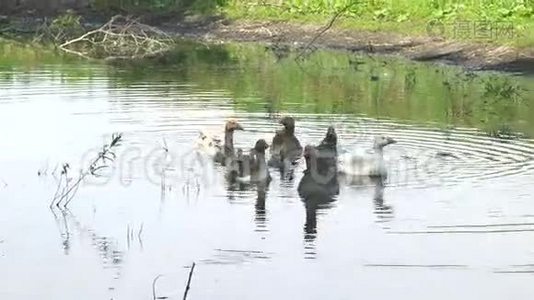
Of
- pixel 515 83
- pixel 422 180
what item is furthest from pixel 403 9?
pixel 422 180

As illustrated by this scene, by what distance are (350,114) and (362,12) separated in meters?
13.4

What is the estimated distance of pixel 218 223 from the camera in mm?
12508

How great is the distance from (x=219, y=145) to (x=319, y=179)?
2138 millimetres

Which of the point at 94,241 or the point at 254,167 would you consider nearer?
the point at 94,241

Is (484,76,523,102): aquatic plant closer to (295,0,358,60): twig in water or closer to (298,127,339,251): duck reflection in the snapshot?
(298,127,339,251): duck reflection

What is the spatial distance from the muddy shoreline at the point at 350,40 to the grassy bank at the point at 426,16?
0.95ft

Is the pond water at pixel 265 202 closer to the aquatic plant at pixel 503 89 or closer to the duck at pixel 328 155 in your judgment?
the aquatic plant at pixel 503 89

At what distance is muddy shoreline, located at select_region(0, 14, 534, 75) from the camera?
2588 centimetres

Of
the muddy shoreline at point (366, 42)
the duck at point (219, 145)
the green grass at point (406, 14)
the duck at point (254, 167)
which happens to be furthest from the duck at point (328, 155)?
the green grass at point (406, 14)

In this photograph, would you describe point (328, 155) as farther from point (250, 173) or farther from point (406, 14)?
point (406, 14)

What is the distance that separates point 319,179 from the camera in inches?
568

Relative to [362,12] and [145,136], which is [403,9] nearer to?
[362,12]

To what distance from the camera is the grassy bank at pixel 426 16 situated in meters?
27.8

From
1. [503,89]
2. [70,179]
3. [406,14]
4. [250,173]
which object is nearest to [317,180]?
[250,173]
